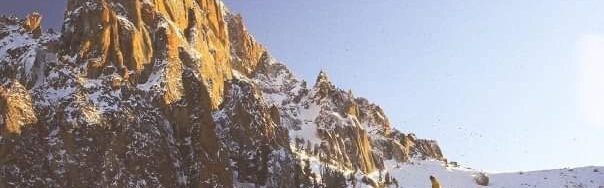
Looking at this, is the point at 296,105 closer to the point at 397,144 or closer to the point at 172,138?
the point at 397,144

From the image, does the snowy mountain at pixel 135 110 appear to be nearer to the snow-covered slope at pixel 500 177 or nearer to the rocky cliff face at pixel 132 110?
the rocky cliff face at pixel 132 110

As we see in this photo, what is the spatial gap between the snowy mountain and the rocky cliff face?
192 mm

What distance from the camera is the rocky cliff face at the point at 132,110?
97.2 metres

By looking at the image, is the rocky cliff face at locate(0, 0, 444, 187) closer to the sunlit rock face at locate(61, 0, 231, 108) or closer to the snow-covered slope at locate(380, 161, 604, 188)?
the sunlit rock face at locate(61, 0, 231, 108)

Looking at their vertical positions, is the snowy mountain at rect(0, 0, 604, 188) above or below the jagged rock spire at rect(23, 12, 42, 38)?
below

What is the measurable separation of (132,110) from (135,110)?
1.89 ft

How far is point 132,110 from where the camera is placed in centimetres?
10712

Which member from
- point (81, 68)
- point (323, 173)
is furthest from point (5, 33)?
point (323, 173)

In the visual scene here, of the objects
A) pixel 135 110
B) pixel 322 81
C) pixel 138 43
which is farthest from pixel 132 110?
pixel 322 81

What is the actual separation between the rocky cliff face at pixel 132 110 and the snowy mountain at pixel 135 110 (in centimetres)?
19

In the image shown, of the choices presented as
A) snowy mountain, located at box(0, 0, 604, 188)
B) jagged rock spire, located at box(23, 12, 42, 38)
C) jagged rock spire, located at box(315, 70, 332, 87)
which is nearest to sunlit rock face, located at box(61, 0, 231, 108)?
snowy mountain, located at box(0, 0, 604, 188)

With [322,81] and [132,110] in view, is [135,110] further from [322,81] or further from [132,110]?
[322,81]

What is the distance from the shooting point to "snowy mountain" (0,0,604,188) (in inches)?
3829

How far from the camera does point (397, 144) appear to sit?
646 ft
